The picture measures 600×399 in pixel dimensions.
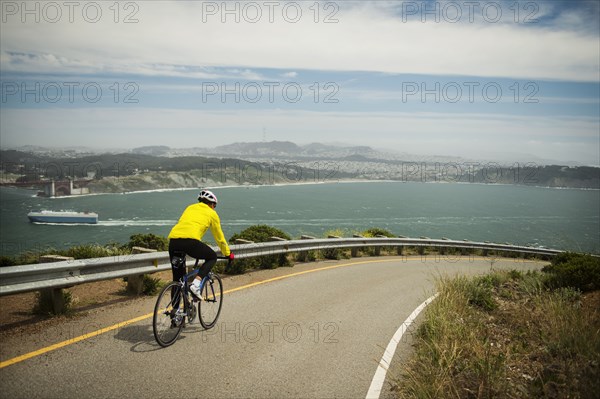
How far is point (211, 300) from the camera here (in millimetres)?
6895

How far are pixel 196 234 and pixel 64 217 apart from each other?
12762cm

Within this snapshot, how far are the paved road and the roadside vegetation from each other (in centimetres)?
63

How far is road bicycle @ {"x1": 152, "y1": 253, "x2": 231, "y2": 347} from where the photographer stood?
558 centimetres

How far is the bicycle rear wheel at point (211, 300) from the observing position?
22.2 feet

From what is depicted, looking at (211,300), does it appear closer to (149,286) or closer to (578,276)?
(149,286)

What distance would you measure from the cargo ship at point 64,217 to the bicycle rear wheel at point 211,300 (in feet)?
388

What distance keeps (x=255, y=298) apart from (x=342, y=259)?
9.56m

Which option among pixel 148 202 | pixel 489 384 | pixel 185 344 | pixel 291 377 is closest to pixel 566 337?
pixel 489 384

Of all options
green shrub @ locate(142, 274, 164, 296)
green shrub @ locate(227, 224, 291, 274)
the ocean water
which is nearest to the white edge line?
green shrub @ locate(142, 274, 164, 296)

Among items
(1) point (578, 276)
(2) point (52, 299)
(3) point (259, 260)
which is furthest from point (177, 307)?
(1) point (578, 276)

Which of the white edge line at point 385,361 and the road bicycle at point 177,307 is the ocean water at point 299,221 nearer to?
the white edge line at point 385,361

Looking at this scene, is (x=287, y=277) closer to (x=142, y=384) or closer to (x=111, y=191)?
(x=142, y=384)

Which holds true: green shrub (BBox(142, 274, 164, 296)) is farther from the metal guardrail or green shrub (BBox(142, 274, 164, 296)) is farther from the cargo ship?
the cargo ship

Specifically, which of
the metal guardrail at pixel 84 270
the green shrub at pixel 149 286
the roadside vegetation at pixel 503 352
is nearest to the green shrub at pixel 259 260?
the metal guardrail at pixel 84 270
